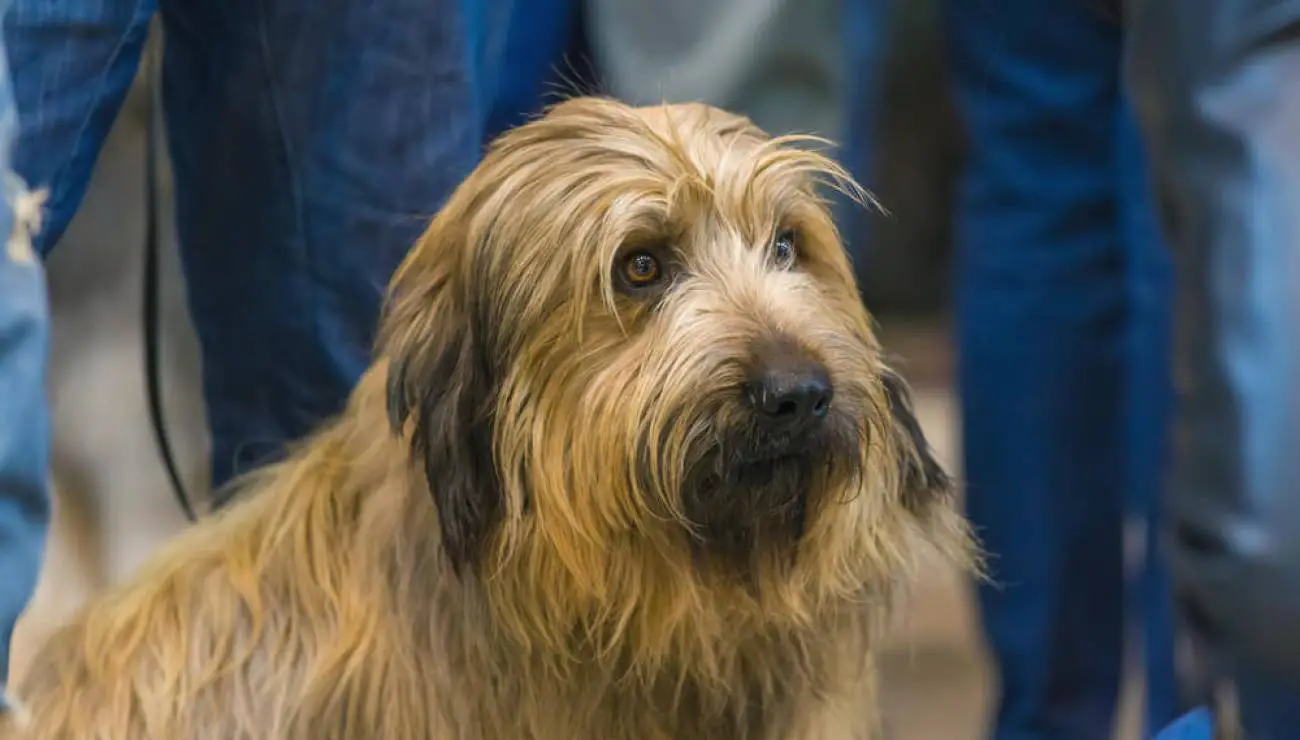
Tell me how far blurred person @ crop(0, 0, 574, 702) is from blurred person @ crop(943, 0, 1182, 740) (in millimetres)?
522

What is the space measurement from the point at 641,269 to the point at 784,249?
0.43 ft

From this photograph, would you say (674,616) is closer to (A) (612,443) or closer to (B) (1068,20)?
(A) (612,443)

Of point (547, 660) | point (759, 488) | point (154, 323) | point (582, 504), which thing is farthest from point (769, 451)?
point (154, 323)

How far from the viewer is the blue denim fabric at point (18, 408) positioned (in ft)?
2.47

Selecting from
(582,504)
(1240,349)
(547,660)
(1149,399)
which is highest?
(1240,349)

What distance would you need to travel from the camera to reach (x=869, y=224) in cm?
182

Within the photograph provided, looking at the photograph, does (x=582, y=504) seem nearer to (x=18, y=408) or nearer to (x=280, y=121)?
(x=18, y=408)

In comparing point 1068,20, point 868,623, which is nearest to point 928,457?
point 868,623

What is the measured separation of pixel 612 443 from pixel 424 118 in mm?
452

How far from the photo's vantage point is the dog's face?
1.03 metres

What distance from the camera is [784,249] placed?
3.83 feet

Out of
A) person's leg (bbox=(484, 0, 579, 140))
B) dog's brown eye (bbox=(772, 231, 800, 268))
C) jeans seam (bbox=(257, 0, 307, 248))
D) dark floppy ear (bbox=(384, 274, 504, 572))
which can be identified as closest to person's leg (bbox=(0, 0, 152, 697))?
jeans seam (bbox=(257, 0, 307, 248))

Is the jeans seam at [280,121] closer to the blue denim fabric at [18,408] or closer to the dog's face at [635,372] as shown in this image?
the dog's face at [635,372]

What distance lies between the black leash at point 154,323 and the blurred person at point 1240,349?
1208 millimetres
